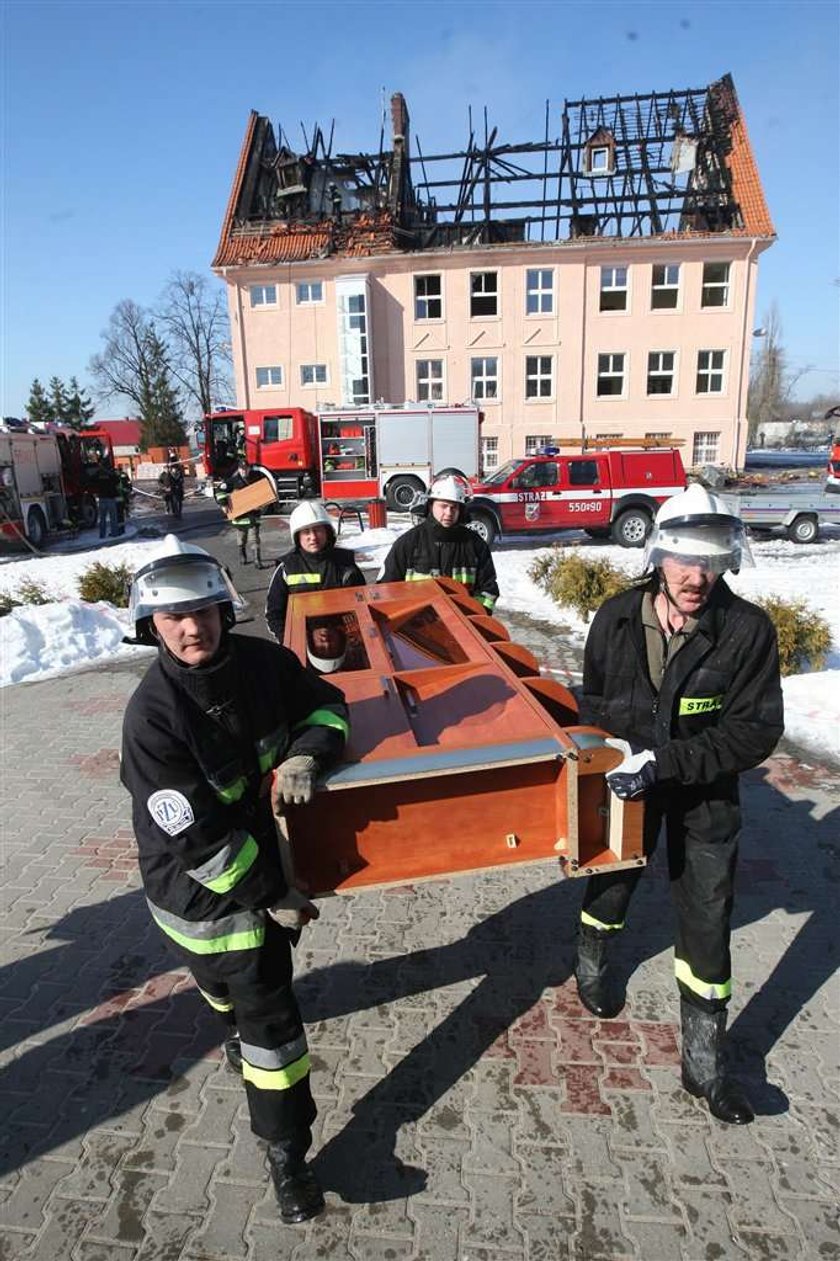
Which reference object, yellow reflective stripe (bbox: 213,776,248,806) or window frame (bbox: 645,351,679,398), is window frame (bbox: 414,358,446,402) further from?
yellow reflective stripe (bbox: 213,776,248,806)

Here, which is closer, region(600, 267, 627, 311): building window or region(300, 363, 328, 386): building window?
region(600, 267, 627, 311): building window

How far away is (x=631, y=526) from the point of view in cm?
1430

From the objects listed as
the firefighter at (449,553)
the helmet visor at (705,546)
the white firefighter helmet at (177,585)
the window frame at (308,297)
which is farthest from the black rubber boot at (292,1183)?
the window frame at (308,297)

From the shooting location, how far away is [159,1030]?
3025 mm

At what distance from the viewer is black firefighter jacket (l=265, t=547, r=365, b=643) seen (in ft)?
15.9

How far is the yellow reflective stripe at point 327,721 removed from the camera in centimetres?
234

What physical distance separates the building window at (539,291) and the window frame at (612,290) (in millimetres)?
1665

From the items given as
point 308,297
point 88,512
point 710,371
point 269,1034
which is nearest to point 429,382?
point 308,297

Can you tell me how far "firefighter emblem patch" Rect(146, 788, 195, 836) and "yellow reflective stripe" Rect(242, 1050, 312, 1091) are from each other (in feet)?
2.54

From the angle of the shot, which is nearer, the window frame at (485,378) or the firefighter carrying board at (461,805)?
the firefighter carrying board at (461,805)

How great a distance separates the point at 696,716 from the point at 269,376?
27.3 m

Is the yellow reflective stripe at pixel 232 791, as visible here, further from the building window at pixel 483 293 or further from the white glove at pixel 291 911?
the building window at pixel 483 293

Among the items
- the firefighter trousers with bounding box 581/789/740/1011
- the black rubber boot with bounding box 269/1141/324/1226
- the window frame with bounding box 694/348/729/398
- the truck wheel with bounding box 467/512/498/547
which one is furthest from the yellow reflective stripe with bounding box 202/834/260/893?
the window frame with bounding box 694/348/729/398

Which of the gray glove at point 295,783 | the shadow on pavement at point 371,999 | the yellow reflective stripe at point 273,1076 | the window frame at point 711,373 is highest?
the window frame at point 711,373
